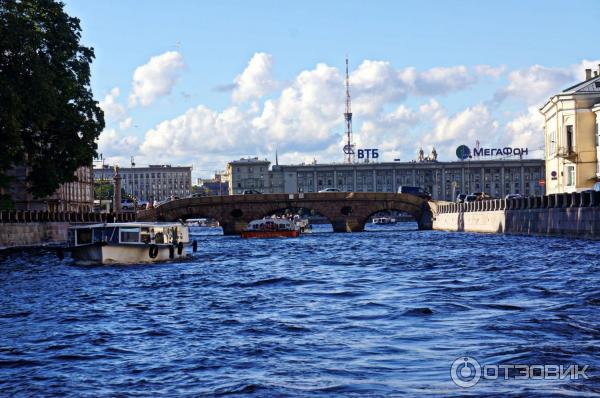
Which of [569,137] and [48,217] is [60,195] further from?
[569,137]

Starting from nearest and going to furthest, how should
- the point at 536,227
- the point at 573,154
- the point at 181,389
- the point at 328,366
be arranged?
the point at 181,389
the point at 328,366
the point at 536,227
the point at 573,154

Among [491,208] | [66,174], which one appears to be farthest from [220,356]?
[491,208]

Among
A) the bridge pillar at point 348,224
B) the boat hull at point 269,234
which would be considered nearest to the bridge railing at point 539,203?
the bridge pillar at point 348,224

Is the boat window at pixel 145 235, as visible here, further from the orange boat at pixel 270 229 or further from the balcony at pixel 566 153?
the balcony at pixel 566 153

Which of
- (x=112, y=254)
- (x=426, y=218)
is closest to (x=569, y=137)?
(x=426, y=218)

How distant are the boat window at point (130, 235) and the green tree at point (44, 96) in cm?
1135

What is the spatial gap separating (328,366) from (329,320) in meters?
5.75

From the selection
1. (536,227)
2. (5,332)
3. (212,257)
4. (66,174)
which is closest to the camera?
(5,332)

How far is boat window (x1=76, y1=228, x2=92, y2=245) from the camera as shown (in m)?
48.6

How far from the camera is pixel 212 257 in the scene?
5522 centimetres

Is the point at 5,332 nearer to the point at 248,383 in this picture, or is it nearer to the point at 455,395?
the point at 248,383

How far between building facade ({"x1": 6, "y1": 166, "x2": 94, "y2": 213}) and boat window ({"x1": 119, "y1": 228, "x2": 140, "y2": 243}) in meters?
28.2

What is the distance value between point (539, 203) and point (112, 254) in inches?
1408

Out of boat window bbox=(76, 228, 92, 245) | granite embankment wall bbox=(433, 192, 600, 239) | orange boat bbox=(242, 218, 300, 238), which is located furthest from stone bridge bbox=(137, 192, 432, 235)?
boat window bbox=(76, 228, 92, 245)
